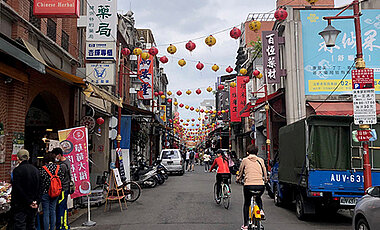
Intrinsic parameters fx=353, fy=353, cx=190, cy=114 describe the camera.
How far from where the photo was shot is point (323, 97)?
19.3 m

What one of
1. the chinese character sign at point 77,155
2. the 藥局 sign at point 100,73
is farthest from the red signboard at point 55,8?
the 藥局 sign at point 100,73

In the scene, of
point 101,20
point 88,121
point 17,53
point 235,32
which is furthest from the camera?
point 88,121

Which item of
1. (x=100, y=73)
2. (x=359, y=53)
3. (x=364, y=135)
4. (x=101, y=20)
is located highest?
(x=101, y=20)

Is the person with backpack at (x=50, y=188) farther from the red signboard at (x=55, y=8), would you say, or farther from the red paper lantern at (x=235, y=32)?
the red paper lantern at (x=235, y=32)

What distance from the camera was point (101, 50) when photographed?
1244cm

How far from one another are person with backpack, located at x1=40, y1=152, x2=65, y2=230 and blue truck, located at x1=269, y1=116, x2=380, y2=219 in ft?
18.7

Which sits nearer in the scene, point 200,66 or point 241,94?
point 200,66

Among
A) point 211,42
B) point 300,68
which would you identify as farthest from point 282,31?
point 211,42

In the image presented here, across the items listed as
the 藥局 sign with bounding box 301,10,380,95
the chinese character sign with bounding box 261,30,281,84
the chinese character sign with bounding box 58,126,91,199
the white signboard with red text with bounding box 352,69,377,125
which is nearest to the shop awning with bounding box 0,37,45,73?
the chinese character sign with bounding box 58,126,91,199

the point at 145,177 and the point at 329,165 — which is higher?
the point at 329,165

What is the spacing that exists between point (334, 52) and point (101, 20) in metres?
12.8

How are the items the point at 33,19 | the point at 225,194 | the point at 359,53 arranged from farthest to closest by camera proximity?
the point at 225,194 < the point at 33,19 < the point at 359,53

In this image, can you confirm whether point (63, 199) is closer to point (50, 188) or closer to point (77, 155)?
point (50, 188)

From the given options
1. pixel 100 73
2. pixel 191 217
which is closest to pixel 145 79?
pixel 100 73
